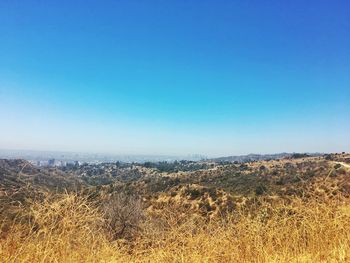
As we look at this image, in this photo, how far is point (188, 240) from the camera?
4129 millimetres

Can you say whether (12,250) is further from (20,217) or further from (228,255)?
(228,255)

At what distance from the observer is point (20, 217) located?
3.83 m

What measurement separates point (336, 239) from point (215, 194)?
1728 inches

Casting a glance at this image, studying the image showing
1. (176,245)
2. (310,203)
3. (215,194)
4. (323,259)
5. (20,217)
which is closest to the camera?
(323,259)

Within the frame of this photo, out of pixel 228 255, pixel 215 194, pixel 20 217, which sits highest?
pixel 20 217

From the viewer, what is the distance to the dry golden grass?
346 centimetres

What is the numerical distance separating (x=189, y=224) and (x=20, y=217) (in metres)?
2.09

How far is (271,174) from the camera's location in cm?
6125

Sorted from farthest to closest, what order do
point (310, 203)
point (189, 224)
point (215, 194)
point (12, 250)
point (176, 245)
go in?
point (215, 194) → point (310, 203) → point (189, 224) → point (176, 245) → point (12, 250)

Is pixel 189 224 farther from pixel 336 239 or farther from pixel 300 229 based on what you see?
pixel 336 239

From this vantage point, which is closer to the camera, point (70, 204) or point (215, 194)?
point (70, 204)

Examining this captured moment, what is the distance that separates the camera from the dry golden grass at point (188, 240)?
346 centimetres

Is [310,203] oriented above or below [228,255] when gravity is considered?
above

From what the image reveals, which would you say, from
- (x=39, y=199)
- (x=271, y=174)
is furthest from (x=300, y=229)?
(x=271, y=174)
